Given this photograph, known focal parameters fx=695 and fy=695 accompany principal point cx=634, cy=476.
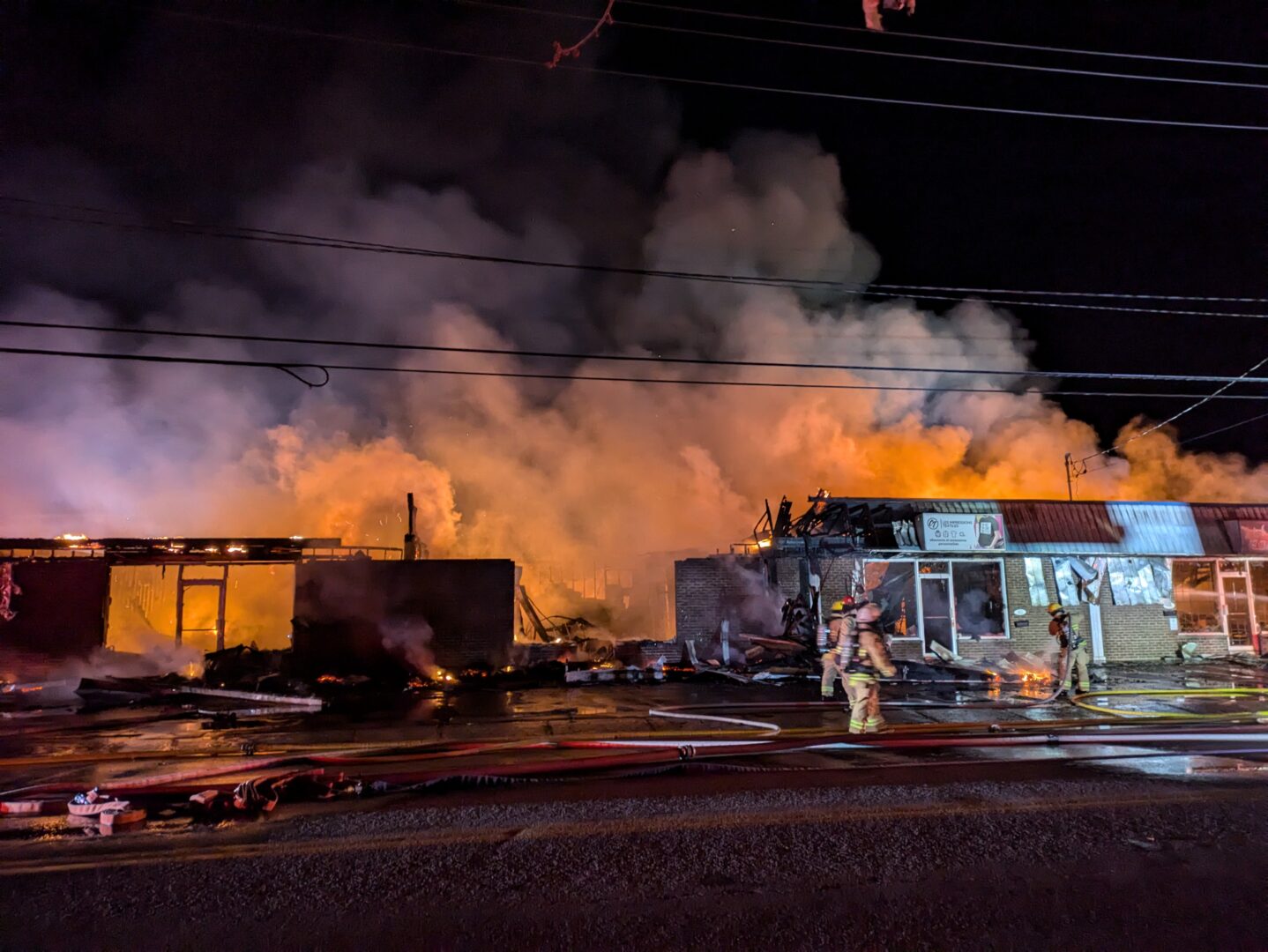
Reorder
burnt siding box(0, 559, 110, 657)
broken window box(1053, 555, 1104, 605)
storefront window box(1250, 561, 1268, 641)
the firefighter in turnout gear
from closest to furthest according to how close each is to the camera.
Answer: the firefighter in turnout gear → burnt siding box(0, 559, 110, 657) → broken window box(1053, 555, 1104, 605) → storefront window box(1250, 561, 1268, 641)

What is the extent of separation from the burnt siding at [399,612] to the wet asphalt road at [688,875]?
9.46 metres

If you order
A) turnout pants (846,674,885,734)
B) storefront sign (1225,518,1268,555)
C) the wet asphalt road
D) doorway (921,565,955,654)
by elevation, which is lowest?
the wet asphalt road

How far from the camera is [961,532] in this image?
1570 centimetres

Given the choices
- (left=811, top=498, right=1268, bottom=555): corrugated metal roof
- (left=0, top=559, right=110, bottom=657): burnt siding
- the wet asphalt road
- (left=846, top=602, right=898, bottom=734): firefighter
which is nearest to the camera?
the wet asphalt road

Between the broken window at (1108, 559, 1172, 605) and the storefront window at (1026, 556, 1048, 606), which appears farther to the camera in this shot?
the broken window at (1108, 559, 1172, 605)

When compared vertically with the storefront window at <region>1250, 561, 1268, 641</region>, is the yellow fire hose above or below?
below

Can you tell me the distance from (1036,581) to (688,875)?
15121mm

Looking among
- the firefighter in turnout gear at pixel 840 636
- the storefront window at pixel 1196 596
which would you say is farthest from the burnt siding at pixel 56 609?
the storefront window at pixel 1196 596

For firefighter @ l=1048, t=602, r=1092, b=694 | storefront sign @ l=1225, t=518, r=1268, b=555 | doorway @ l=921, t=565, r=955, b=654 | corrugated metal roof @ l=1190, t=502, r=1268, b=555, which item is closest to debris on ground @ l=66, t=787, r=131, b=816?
firefighter @ l=1048, t=602, r=1092, b=694

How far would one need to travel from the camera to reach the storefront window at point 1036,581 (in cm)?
1620

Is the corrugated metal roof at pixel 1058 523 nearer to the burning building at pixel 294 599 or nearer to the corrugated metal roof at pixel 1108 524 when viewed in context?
the corrugated metal roof at pixel 1108 524

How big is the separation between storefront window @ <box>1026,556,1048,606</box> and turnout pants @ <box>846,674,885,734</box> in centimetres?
1026

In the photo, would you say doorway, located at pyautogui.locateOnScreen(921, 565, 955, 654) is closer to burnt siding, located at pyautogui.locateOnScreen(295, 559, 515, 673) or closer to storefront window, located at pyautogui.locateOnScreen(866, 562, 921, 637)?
storefront window, located at pyautogui.locateOnScreen(866, 562, 921, 637)

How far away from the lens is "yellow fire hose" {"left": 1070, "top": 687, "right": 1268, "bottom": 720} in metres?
9.59
